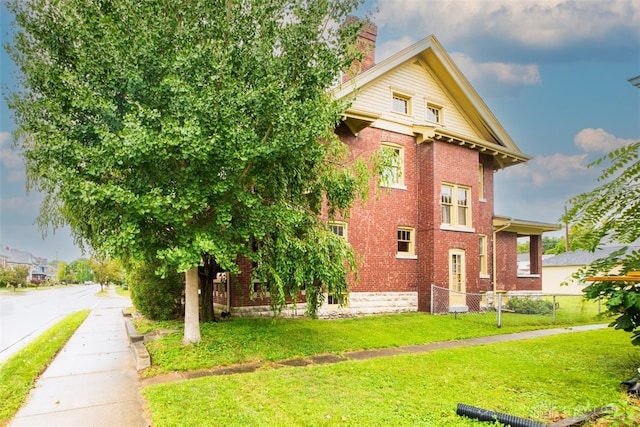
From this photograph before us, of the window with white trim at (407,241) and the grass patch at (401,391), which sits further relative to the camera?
the window with white trim at (407,241)

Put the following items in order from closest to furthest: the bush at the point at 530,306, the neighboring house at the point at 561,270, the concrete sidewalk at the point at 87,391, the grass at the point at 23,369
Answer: the concrete sidewalk at the point at 87,391
the grass at the point at 23,369
the bush at the point at 530,306
the neighboring house at the point at 561,270

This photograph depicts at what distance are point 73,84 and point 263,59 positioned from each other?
125 inches

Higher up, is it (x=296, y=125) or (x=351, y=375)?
(x=296, y=125)

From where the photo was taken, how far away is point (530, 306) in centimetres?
1484

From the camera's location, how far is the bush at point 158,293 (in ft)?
38.1

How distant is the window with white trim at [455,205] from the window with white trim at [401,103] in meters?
3.30

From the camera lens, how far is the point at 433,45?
1559cm

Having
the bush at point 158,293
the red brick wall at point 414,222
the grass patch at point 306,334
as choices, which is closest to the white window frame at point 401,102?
the red brick wall at point 414,222

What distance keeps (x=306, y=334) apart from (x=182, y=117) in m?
5.86

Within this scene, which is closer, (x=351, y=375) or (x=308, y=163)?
(x=351, y=375)

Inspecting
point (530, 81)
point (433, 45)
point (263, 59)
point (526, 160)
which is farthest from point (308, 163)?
point (530, 81)

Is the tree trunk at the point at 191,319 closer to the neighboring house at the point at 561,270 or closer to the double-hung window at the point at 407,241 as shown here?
the double-hung window at the point at 407,241

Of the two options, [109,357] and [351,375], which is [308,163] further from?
[109,357]

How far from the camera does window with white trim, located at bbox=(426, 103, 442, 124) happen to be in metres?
16.3
